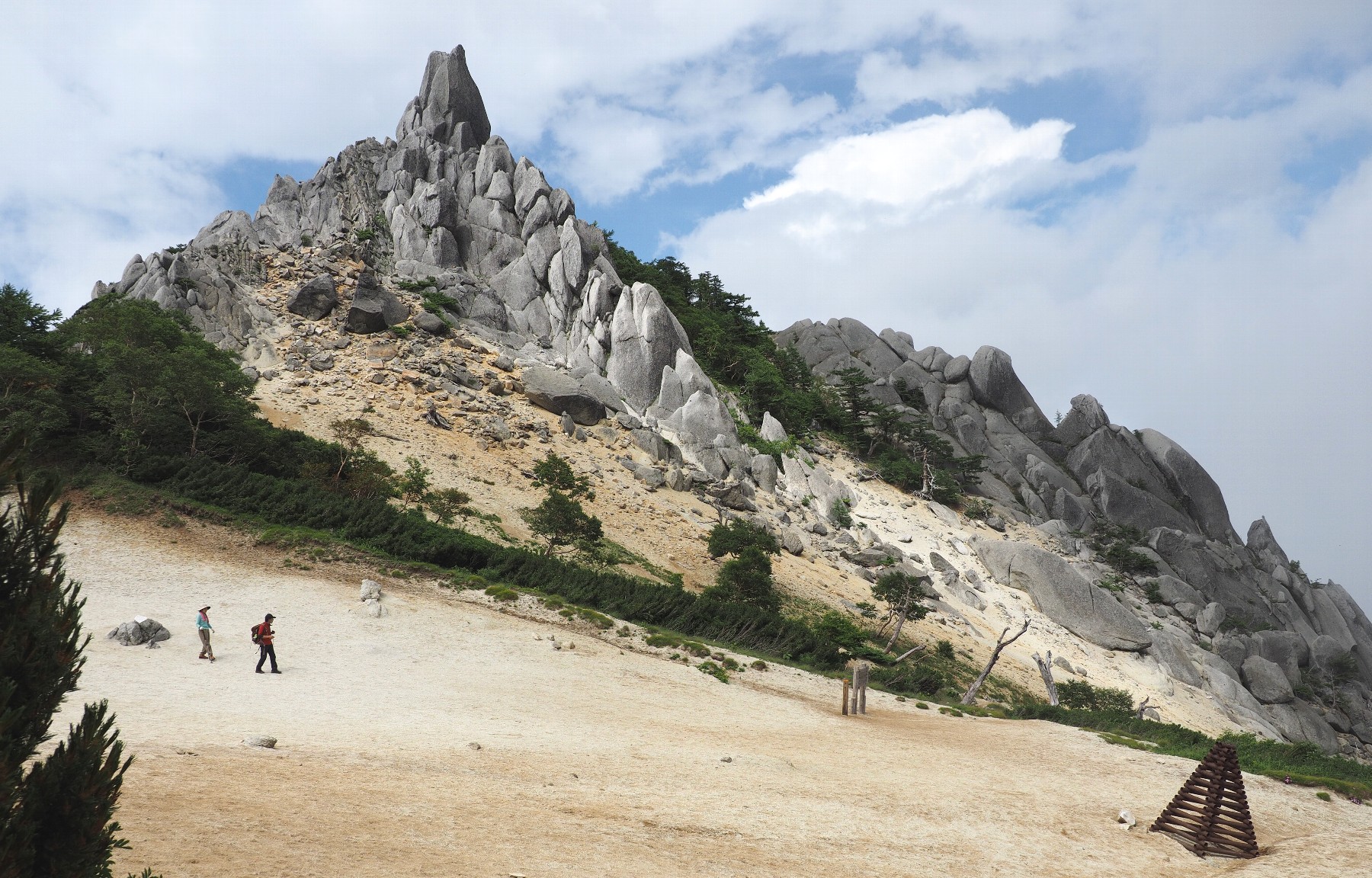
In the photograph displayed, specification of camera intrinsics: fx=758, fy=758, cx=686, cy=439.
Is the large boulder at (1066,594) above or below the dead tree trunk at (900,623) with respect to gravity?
above

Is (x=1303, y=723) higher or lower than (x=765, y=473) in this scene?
lower

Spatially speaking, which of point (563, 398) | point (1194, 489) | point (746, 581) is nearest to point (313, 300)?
point (563, 398)

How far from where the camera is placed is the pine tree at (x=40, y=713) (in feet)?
14.1

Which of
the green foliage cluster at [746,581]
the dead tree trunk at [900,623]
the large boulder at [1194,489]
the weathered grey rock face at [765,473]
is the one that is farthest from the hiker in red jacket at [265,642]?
the large boulder at [1194,489]

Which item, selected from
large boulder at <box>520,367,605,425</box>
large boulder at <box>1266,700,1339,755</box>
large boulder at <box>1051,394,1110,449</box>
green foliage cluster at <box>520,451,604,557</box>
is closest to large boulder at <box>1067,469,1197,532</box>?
large boulder at <box>1051,394,1110,449</box>

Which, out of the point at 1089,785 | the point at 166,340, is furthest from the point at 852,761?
the point at 166,340

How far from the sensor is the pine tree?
429cm

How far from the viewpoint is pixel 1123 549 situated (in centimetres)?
5666

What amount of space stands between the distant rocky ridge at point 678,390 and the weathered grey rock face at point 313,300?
0.53 feet

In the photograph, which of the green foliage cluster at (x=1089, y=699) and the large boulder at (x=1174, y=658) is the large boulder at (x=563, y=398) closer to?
the green foliage cluster at (x=1089, y=699)

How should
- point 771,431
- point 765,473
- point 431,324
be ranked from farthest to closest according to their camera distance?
point 771,431 → point 765,473 → point 431,324

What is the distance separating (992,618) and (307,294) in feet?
150

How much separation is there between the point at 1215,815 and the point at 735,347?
2028 inches

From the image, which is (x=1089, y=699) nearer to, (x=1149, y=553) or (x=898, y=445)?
(x=898, y=445)
